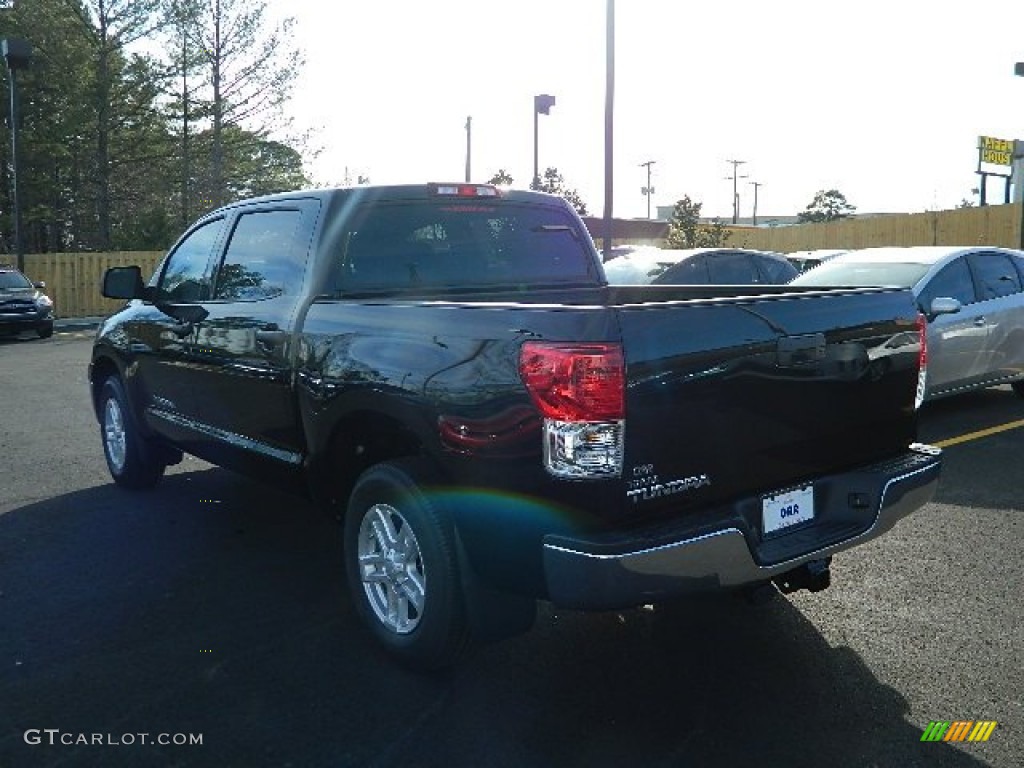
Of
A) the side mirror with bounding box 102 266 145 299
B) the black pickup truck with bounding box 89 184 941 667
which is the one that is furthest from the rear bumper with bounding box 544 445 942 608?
the side mirror with bounding box 102 266 145 299

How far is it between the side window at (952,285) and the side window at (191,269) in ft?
19.1

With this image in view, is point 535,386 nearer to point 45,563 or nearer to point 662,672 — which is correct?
point 662,672

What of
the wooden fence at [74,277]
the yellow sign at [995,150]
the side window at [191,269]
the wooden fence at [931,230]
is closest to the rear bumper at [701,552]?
the side window at [191,269]

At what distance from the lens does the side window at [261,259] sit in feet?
14.3

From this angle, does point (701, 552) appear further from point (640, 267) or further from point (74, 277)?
point (74, 277)

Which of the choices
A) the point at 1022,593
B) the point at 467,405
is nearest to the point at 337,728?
the point at 467,405

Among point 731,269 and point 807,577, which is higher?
point 731,269

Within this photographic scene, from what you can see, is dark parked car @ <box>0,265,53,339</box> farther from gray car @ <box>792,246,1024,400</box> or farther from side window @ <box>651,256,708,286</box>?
gray car @ <box>792,246,1024,400</box>

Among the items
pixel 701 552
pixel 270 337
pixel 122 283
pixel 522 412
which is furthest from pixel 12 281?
pixel 701 552

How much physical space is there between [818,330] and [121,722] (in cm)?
283

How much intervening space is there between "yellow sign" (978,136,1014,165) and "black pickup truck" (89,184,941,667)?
38.9 meters

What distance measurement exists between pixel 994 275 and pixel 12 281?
18012mm

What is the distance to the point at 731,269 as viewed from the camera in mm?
13406

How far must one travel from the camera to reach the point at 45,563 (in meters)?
4.74
